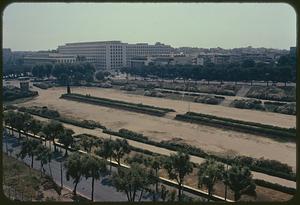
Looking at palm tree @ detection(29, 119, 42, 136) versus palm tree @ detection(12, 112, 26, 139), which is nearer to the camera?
palm tree @ detection(29, 119, 42, 136)

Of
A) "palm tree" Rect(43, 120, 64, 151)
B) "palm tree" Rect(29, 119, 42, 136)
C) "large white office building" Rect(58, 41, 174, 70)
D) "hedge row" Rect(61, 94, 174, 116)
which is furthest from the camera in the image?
"large white office building" Rect(58, 41, 174, 70)

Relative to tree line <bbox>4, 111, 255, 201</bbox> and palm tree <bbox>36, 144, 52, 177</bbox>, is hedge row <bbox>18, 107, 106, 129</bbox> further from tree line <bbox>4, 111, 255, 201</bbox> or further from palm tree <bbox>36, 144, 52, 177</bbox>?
palm tree <bbox>36, 144, 52, 177</bbox>

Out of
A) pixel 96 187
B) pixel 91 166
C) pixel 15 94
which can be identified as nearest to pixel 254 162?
pixel 96 187

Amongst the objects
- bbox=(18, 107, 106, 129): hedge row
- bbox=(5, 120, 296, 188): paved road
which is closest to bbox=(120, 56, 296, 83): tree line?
bbox=(18, 107, 106, 129): hedge row

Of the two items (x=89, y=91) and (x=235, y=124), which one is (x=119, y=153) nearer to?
(x=235, y=124)

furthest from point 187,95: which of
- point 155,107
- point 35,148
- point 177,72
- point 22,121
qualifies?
point 35,148

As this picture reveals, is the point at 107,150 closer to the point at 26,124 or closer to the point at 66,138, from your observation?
the point at 66,138
